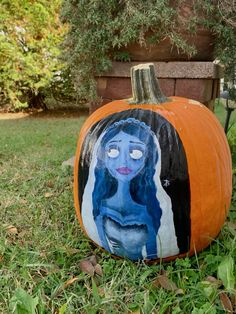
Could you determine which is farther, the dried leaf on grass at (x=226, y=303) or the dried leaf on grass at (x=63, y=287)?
the dried leaf on grass at (x=63, y=287)

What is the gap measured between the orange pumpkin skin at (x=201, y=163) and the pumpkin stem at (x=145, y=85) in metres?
0.04

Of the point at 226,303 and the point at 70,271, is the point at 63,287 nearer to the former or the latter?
the point at 70,271

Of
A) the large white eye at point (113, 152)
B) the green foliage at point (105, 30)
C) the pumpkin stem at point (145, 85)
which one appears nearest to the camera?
the large white eye at point (113, 152)

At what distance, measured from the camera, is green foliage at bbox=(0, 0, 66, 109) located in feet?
20.3

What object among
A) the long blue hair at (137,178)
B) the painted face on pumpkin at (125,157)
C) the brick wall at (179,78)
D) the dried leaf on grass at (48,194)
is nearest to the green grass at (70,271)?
the dried leaf on grass at (48,194)

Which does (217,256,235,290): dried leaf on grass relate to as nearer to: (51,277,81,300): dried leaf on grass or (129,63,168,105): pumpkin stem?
(51,277,81,300): dried leaf on grass

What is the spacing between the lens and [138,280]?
1458 millimetres

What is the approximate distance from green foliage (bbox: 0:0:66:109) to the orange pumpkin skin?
4.99 metres

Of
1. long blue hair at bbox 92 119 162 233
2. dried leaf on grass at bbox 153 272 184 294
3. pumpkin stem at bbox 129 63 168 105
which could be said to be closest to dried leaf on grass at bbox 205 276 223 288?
dried leaf on grass at bbox 153 272 184 294

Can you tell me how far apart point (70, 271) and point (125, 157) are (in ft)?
1.73

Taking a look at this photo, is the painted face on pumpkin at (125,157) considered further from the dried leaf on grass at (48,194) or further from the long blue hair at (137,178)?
the dried leaf on grass at (48,194)

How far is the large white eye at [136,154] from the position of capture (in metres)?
1.45

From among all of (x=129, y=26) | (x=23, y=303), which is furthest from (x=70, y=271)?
(x=129, y=26)

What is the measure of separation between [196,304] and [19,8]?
601cm
